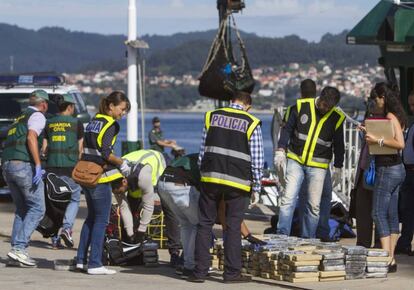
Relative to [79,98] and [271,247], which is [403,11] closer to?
[271,247]

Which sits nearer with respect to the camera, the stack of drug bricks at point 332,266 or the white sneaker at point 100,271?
the stack of drug bricks at point 332,266

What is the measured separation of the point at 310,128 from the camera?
1380 centimetres

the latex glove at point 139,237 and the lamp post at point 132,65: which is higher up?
the lamp post at point 132,65

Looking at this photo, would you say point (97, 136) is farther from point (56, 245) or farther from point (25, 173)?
point (56, 245)

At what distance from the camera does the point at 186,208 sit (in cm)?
1203

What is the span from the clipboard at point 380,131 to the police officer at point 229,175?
1.32 m

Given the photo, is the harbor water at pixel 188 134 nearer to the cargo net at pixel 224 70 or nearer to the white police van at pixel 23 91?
the white police van at pixel 23 91

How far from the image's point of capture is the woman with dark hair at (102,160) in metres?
12.3

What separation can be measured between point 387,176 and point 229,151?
186 cm

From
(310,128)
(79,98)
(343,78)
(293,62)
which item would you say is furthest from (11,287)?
(293,62)

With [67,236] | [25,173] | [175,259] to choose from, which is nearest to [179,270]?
[175,259]

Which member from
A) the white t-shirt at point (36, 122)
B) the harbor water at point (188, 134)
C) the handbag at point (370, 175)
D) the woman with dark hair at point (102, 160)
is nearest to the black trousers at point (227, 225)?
the woman with dark hair at point (102, 160)

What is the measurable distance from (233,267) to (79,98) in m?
12.4

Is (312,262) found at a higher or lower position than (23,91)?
lower
